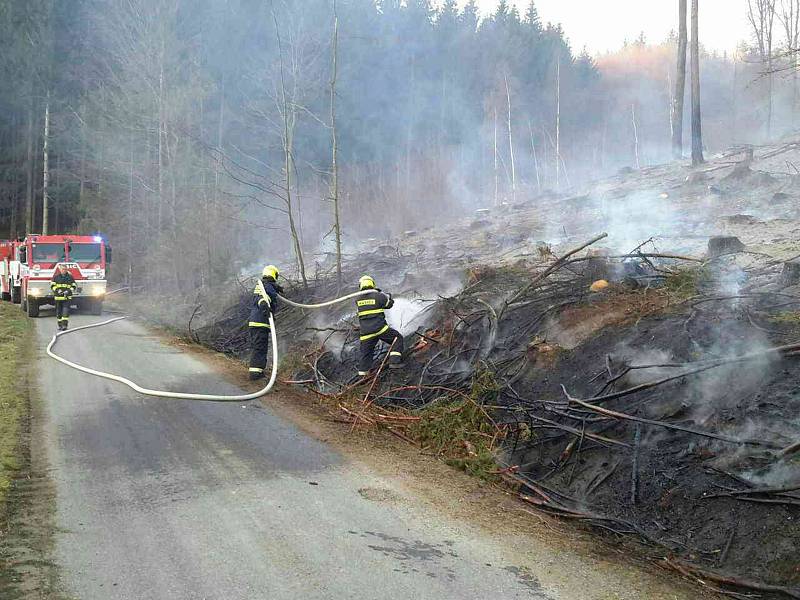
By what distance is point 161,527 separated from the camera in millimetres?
4258

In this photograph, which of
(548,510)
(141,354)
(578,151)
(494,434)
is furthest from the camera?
(578,151)

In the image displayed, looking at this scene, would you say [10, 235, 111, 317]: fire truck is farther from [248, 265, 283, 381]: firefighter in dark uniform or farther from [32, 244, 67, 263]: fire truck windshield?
[248, 265, 283, 381]: firefighter in dark uniform

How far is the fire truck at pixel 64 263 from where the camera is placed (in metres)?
18.7

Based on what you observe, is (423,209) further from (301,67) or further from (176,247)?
(301,67)

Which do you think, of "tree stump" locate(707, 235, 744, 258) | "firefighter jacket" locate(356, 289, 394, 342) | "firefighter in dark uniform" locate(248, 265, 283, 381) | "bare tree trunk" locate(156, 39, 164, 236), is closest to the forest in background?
"bare tree trunk" locate(156, 39, 164, 236)

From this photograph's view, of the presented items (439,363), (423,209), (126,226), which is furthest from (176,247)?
(439,363)

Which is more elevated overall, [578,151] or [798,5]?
[798,5]

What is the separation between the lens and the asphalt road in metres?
3.60

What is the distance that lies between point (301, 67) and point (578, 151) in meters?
33.0

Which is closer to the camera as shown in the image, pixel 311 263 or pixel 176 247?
pixel 311 263

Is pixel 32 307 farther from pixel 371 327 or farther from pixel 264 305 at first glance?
pixel 371 327

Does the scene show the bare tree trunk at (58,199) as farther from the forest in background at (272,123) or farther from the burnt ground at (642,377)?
the burnt ground at (642,377)

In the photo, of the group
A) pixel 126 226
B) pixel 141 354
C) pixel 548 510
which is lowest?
pixel 548 510

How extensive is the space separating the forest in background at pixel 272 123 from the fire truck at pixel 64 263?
315 centimetres
